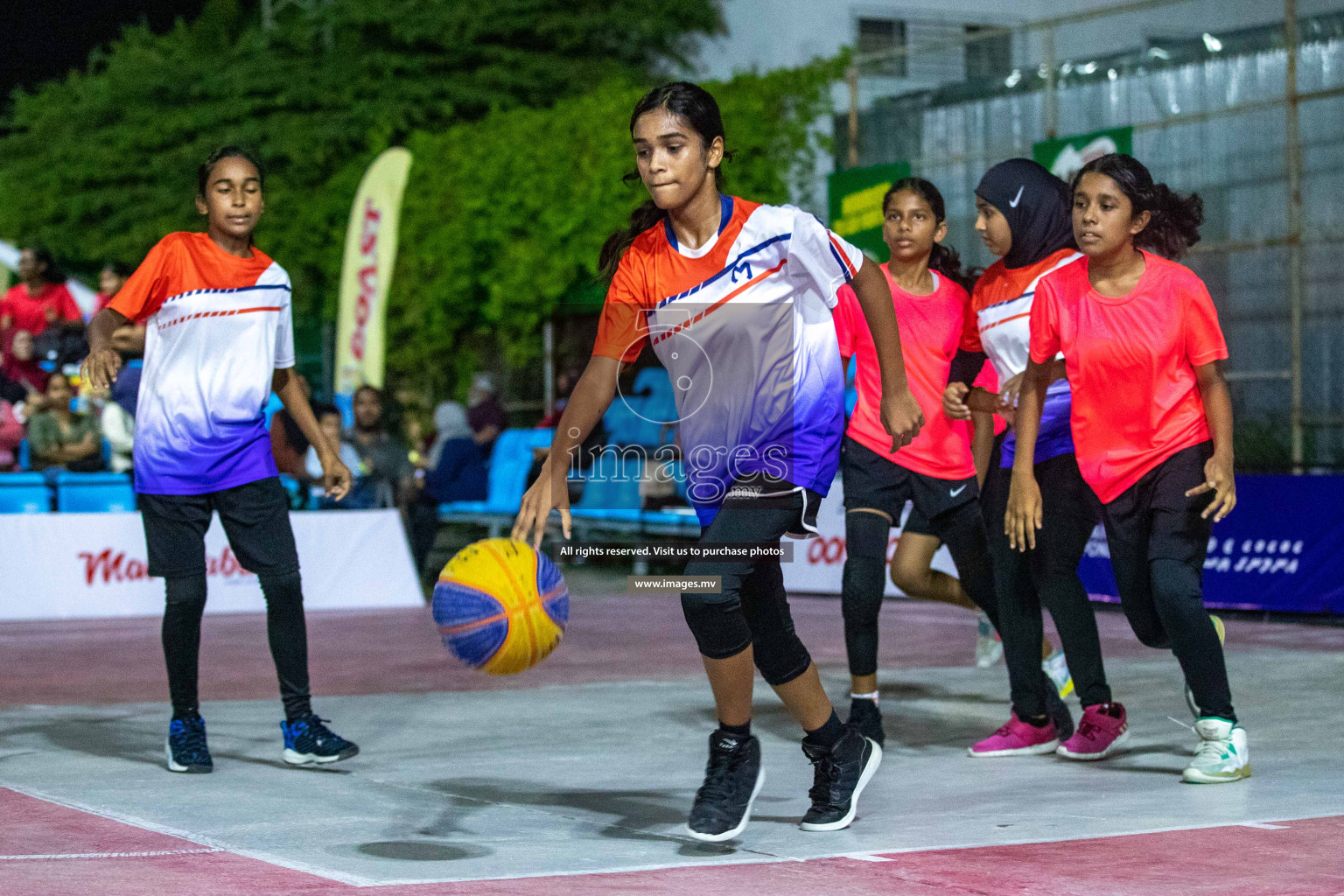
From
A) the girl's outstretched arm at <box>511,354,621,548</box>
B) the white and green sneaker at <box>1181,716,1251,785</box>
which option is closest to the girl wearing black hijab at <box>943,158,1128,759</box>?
the white and green sneaker at <box>1181,716,1251,785</box>

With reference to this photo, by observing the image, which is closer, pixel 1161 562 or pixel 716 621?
pixel 716 621

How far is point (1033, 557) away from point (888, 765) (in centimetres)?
89

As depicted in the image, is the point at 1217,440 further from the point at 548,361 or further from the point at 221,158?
the point at 548,361

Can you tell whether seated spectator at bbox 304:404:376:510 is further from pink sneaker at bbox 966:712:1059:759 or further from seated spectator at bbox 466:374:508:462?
pink sneaker at bbox 966:712:1059:759

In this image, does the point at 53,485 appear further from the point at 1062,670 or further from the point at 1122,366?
the point at 1122,366

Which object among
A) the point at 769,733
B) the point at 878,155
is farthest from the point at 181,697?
the point at 878,155

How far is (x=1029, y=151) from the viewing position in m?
15.5

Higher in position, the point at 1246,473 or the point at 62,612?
the point at 1246,473

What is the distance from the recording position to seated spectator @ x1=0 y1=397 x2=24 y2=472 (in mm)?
14805

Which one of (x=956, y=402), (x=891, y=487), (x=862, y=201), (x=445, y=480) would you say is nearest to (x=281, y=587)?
(x=891, y=487)

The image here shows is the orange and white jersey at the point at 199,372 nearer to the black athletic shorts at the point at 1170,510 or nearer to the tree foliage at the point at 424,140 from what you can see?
the black athletic shorts at the point at 1170,510

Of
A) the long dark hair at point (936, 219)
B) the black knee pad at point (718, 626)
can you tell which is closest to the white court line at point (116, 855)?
the black knee pad at point (718, 626)

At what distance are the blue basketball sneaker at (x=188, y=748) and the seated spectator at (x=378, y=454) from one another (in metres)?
8.48

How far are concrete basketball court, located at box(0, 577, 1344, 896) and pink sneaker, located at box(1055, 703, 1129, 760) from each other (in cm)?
7
